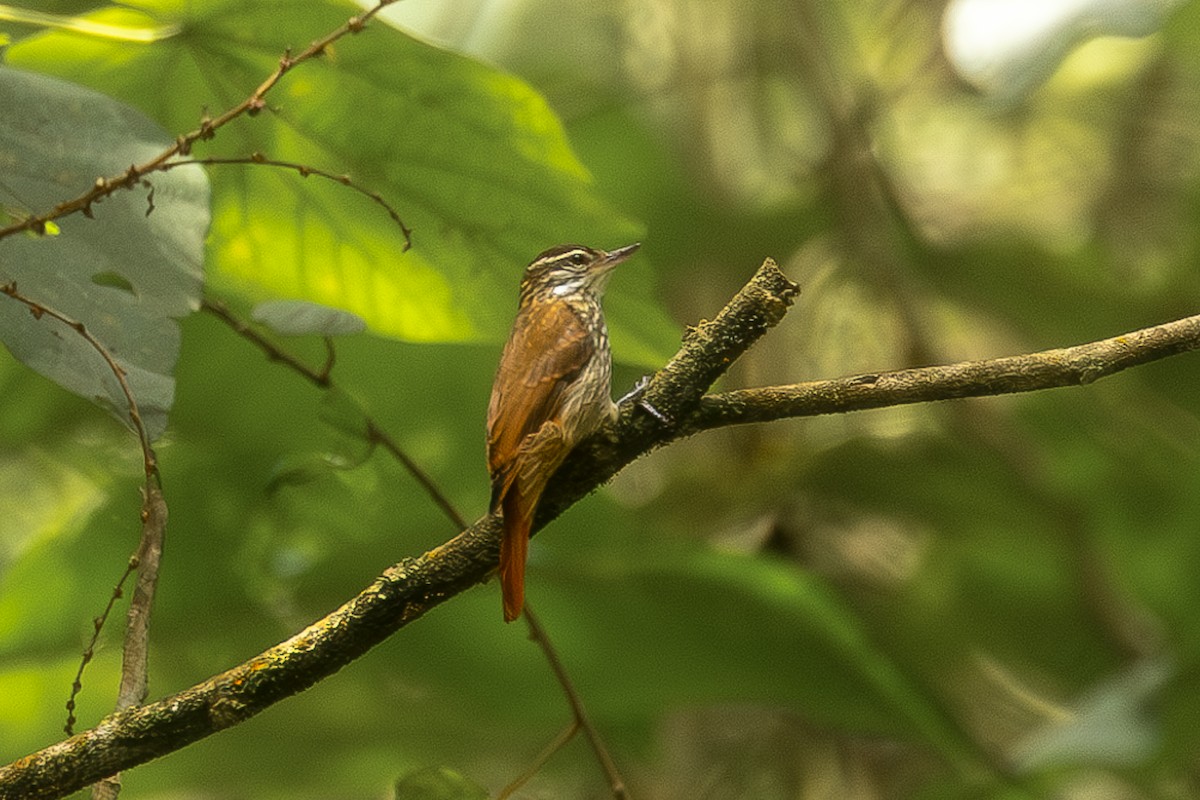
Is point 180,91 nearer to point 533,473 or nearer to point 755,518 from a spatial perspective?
point 533,473

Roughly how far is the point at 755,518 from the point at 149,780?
960mm

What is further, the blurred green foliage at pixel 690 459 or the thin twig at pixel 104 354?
the blurred green foliage at pixel 690 459

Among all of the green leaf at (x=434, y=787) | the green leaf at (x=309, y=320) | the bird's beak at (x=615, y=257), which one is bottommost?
the green leaf at (x=434, y=787)

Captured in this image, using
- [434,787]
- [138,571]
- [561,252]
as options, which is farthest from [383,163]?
[434,787]

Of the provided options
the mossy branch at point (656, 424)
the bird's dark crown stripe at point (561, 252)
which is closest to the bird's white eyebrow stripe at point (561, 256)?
the bird's dark crown stripe at point (561, 252)

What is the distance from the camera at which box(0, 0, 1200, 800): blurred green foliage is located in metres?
1.22

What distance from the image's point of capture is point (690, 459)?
2.13 m

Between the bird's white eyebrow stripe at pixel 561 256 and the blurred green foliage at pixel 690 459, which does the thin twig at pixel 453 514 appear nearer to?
the blurred green foliage at pixel 690 459

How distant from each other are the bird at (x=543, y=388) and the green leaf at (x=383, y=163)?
7cm

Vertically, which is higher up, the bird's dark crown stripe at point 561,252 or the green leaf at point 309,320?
the bird's dark crown stripe at point 561,252

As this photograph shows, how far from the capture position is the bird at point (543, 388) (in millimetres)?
826

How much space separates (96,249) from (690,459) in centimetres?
131

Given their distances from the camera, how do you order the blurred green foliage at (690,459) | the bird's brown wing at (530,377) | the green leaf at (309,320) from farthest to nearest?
the blurred green foliage at (690,459)
the green leaf at (309,320)
the bird's brown wing at (530,377)

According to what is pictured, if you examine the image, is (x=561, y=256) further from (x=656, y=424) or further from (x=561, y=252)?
(x=656, y=424)
